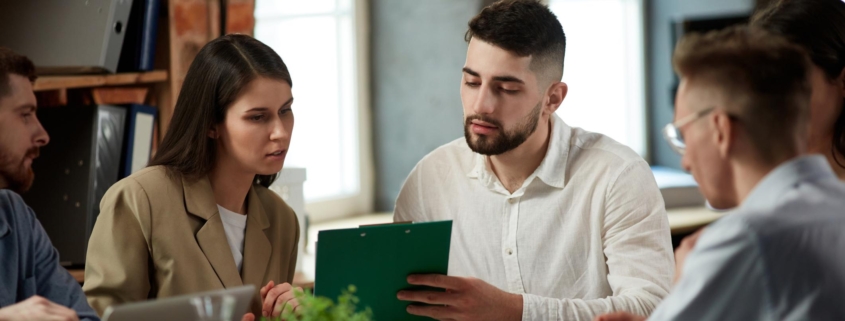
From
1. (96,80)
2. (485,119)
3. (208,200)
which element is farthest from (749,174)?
(96,80)

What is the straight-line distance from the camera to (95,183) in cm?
235

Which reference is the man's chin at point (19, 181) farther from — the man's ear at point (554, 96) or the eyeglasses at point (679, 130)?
the eyeglasses at point (679, 130)

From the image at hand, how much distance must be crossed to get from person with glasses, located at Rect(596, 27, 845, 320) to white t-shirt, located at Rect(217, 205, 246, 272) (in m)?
1.03

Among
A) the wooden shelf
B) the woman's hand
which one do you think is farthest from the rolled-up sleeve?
the wooden shelf

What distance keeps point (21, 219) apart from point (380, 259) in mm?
728

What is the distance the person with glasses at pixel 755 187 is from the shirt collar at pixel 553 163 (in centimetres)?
81

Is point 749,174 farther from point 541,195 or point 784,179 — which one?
point 541,195

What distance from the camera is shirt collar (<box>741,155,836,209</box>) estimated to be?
44.0 inches

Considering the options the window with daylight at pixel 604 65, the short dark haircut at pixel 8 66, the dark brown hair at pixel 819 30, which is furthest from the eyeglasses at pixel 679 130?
the window with daylight at pixel 604 65

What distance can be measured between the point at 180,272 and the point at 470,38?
2.81ft

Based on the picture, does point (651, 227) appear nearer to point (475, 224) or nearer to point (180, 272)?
point (475, 224)

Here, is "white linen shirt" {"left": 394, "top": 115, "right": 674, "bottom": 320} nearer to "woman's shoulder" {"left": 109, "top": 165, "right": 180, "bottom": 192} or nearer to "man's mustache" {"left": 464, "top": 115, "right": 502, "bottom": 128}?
"man's mustache" {"left": 464, "top": 115, "right": 502, "bottom": 128}

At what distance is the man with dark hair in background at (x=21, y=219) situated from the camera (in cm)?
168

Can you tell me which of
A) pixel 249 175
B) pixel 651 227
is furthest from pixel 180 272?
pixel 651 227
